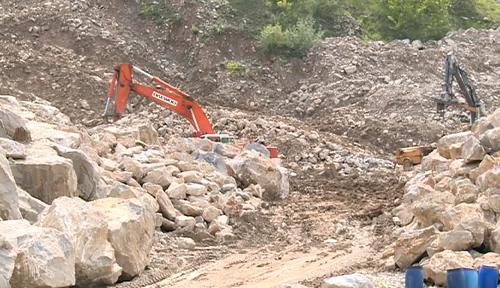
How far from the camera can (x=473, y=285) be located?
7.43 meters

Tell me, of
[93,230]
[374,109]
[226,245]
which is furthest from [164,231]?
[374,109]

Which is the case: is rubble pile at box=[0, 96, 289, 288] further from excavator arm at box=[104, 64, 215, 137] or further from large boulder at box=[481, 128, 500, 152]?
large boulder at box=[481, 128, 500, 152]

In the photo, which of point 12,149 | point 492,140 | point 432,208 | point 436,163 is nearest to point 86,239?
point 12,149

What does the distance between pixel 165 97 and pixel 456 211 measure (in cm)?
928

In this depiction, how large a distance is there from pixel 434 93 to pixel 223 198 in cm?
1158

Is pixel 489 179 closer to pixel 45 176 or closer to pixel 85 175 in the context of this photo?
pixel 85 175

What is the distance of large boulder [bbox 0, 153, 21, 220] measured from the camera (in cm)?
827

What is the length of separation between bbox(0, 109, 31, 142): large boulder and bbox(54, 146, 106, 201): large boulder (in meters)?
0.49

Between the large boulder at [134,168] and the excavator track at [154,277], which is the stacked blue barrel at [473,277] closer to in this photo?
the excavator track at [154,277]

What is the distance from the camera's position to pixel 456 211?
31.2 feet

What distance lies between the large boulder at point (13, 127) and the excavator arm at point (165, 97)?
6825 mm

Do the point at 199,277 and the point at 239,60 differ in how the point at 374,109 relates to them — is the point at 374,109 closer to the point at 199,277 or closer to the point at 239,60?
the point at 239,60

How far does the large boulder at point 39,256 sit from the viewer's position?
275 inches

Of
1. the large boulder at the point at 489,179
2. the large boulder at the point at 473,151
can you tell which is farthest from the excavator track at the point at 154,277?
the large boulder at the point at 473,151
